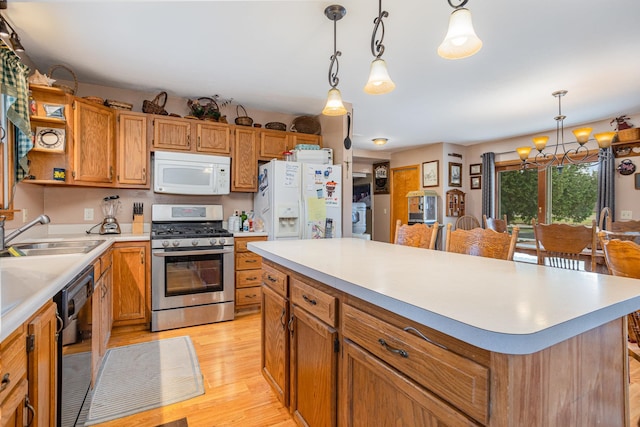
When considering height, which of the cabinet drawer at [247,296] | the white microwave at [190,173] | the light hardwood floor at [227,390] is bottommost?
the light hardwood floor at [227,390]

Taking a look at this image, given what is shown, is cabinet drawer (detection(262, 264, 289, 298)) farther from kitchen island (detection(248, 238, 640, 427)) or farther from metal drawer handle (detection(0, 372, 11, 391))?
metal drawer handle (detection(0, 372, 11, 391))

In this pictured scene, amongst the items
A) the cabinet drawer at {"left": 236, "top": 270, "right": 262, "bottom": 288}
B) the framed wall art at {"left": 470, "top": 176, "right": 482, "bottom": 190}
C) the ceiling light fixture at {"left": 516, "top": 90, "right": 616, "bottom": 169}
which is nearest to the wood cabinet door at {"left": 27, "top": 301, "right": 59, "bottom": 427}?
the cabinet drawer at {"left": 236, "top": 270, "right": 262, "bottom": 288}

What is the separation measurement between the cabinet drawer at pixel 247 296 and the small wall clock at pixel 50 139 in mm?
2071

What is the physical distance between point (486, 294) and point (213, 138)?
3.38 m

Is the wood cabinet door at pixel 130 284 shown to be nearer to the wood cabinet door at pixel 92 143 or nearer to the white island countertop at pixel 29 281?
the wood cabinet door at pixel 92 143

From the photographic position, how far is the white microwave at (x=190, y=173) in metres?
3.36

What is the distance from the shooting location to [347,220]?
4.03 metres

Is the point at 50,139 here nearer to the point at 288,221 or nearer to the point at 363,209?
the point at 288,221

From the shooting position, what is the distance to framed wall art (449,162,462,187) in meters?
6.13

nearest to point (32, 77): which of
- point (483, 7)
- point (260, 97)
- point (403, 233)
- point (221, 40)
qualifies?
point (221, 40)

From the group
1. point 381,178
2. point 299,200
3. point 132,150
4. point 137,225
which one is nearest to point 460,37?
point 299,200

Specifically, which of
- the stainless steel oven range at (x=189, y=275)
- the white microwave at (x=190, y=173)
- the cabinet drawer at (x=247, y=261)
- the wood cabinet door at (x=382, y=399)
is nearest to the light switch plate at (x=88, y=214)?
the stainless steel oven range at (x=189, y=275)

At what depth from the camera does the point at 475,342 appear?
0.68m

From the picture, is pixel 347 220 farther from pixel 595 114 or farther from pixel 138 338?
pixel 595 114
